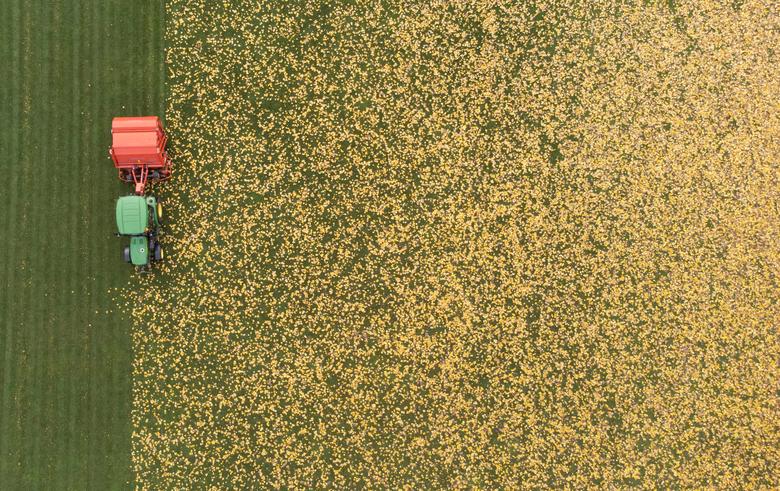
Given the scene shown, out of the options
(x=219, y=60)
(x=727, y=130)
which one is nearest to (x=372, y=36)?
(x=219, y=60)

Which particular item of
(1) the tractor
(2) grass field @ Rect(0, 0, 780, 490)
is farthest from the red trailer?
(2) grass field @ Rect(0, 0, 780, 490)

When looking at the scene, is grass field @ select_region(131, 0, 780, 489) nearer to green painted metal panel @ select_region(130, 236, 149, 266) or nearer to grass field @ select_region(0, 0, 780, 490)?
grass field @ select_region(0, 0, 780, 490)

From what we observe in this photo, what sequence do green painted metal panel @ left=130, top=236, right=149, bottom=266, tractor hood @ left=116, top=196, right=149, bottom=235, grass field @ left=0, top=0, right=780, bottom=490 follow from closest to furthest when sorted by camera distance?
tractor hood @ left=116, top=196, right=149, bottom=235, green painted metal panel @ left=130, top=236, right=149, bottom=266, grass field @ left=0, top=0, right=780, bottom=490

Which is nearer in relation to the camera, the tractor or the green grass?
the tractor

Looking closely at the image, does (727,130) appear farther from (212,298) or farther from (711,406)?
(212,298)

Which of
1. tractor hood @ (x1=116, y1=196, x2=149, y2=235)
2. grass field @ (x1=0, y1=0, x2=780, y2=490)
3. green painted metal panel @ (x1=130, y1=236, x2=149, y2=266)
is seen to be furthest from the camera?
A: grass field @ (x1=0, y1=0, x2=780, y2=490)

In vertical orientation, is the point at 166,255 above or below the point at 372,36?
below

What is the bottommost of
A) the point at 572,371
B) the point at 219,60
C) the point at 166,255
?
the point at 572,371

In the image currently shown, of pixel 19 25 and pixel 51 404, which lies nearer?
pixel 51 404

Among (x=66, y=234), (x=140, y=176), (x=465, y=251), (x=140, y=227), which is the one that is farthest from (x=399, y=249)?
(x=66, y=234)
